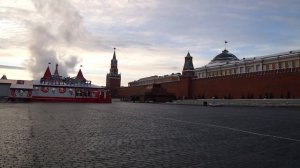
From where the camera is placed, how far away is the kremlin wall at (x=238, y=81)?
42469mm

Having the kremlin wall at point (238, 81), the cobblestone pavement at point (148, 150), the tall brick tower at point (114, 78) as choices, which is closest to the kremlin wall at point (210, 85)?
the kremlin wall at point (238, 81)

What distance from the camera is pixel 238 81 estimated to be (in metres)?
50.0

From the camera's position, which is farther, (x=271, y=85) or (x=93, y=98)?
(x=93, y=98)

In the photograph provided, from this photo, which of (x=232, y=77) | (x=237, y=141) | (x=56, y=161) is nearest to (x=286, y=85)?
(x=232, y=77)

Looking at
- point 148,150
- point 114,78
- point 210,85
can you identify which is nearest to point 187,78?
point 210,85

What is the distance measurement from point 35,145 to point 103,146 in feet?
3.93

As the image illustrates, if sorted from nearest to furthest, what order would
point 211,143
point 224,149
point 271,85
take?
point 224,149 → point 211,143 → point 271,85

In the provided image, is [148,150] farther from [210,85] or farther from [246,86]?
[210,85]

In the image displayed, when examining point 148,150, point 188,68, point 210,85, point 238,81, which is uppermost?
point 188,68

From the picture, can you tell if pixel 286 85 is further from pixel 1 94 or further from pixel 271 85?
pixel 1 94

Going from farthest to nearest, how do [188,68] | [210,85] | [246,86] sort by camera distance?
[188,68], [210,85], [246,86]

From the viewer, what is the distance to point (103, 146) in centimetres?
679

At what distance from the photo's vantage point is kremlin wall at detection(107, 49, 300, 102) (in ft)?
139

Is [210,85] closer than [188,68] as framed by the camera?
Yes
